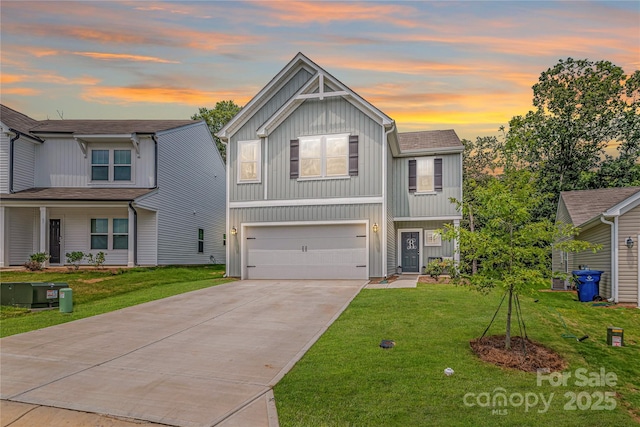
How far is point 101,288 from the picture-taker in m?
15.3

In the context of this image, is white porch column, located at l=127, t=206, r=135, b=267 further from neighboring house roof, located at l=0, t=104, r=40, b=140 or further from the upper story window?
neighboring house roof, located at l=0, t=104, r=40, b=140

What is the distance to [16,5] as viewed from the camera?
44.6 feet

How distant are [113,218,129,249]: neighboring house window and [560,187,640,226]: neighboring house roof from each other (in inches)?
758

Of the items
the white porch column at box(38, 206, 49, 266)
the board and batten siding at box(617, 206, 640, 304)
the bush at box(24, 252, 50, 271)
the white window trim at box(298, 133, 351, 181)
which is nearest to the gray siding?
the white porch column at box(38, 206, 49, 266)

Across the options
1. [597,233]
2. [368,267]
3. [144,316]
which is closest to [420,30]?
[368,267]

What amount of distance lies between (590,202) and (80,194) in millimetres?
22195

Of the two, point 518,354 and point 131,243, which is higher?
point 131,243

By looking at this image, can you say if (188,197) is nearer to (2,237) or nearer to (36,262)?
(36,262)

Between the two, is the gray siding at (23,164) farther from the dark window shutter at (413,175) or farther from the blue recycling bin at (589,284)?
the blue recycling bin at (589,284)

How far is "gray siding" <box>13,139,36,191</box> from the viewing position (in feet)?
69.3

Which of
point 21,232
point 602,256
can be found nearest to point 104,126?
point 21,232

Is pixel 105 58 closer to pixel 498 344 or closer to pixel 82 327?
pixel 82 327

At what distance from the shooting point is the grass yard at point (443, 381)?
5469mm

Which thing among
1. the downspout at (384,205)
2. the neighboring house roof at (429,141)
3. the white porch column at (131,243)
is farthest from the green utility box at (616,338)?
the white porch column at (131,243)
